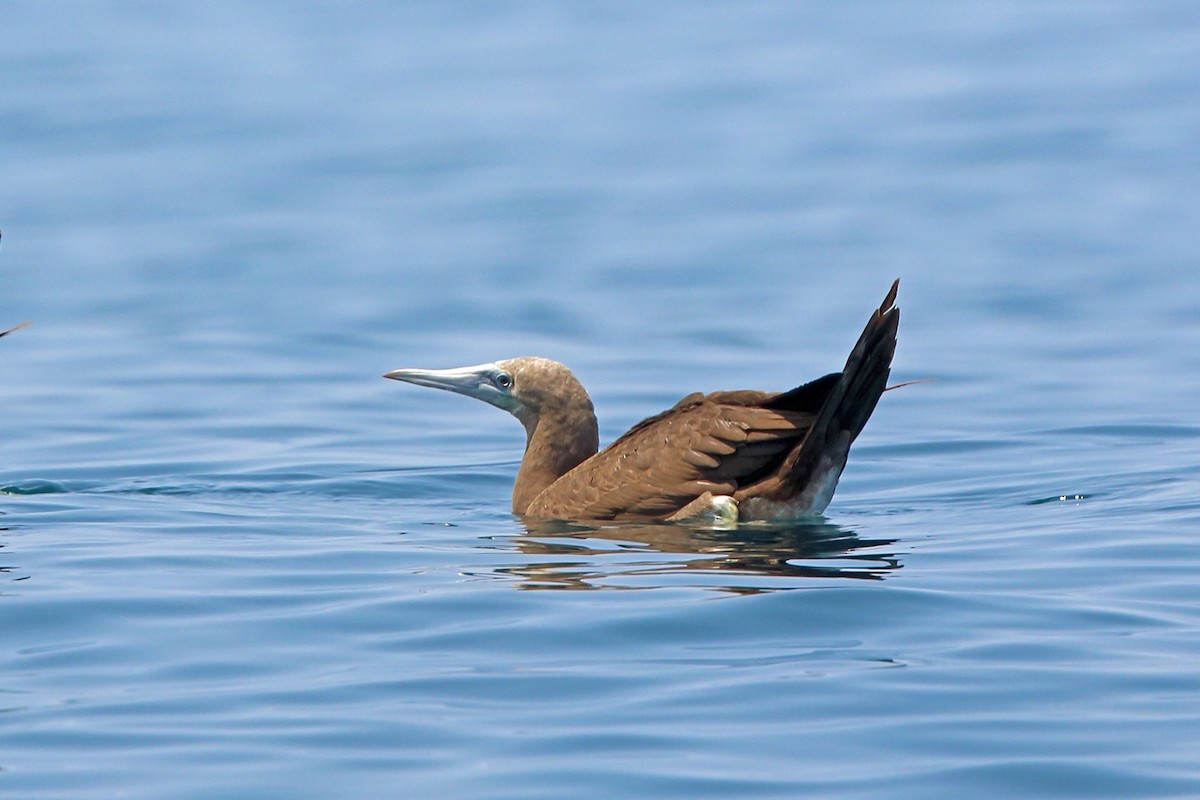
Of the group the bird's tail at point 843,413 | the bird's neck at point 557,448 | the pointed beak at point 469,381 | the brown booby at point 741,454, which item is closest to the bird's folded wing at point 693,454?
the brown booby at point 741,454

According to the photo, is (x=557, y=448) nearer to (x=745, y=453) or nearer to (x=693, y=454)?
(x=693, y=454)

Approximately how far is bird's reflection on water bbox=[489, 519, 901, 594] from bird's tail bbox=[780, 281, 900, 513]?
0.20 meters

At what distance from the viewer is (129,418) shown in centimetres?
1597

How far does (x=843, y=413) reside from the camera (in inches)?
384

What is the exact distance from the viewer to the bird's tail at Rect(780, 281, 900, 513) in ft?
30.9

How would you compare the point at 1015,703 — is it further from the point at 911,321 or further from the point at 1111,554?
the point at 911,321

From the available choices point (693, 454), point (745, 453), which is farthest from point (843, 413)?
point (693, 454)

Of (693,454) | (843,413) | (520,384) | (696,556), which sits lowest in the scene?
(696,556)

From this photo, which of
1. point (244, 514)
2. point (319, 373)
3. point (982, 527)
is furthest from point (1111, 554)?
point (319, 373)

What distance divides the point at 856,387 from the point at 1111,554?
51.9 inches

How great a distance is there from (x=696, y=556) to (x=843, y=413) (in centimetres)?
115

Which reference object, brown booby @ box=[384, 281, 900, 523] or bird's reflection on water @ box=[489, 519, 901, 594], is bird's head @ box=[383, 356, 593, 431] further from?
bird's reflection on water @ box=[489, 519, 901, 594]

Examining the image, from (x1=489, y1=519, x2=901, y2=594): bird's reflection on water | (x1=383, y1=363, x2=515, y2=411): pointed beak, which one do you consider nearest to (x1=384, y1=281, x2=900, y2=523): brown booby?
(x1=489, y1=519, x2=901, y2=594): bird's reflection on water

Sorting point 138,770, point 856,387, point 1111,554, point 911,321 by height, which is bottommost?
point 138,770
